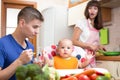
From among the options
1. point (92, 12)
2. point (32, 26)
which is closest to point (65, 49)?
point (92, 12)

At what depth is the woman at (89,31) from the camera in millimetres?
2135

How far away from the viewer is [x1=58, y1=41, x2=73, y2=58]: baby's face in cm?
194

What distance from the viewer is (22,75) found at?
2.45ft

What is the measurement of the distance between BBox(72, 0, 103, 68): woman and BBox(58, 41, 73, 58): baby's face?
189 millimetres

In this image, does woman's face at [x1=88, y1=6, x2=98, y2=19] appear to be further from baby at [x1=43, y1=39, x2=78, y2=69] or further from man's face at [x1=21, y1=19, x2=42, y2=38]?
man's face at [x1=21, y1=19, x2=42, y2=38]

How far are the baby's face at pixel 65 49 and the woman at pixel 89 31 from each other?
0.62ft

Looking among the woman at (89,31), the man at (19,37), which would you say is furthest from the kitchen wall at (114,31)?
the man at (19,37)

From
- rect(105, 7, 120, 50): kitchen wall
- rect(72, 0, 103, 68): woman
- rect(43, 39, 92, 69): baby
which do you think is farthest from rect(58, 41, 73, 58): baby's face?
rect(105, 7, 120, 50): kitchen wall

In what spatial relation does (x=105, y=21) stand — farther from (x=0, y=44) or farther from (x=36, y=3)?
(x=0, y=44)

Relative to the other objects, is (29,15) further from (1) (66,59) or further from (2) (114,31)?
(2) (114,31)

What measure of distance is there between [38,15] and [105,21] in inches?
87.9

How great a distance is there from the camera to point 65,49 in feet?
6.41

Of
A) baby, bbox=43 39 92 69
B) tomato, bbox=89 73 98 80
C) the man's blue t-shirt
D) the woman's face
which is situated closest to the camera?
tomato, bbox=89 73 98 80

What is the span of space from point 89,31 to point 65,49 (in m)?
0.41
